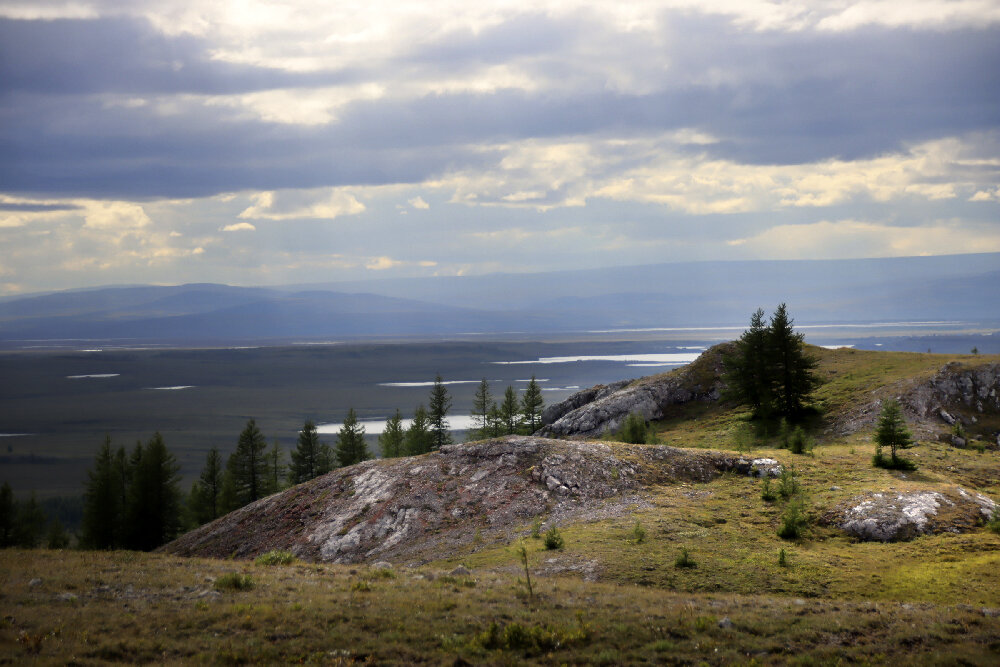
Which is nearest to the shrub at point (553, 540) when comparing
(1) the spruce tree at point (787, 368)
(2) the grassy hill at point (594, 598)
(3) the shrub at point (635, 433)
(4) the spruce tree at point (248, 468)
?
(2) the grassy hill at point (594, 598)

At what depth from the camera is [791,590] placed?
21281 millimetres

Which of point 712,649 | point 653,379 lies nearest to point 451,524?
point 712,649

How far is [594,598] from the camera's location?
19234mm

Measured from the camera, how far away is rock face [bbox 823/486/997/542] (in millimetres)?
26328

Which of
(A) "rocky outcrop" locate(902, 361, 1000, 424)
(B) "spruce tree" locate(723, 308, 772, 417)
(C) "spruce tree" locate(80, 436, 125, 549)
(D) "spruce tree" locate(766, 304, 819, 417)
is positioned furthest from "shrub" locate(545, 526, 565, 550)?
(C) "spruce tree" locate(80, 436, 125, 549)

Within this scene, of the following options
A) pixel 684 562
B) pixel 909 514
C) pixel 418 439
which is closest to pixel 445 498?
pixel 684 562

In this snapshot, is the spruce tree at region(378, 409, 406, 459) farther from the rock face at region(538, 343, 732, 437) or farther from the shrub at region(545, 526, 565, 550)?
the shrub at region(545, 526, 565, 550)

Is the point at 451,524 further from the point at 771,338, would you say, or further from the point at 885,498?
the point at 771,338

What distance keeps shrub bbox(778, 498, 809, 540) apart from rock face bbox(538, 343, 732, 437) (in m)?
39.2

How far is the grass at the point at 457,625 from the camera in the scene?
14.7 m

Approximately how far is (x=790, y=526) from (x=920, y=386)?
34486mm

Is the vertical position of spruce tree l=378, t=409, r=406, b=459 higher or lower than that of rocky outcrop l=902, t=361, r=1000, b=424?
lower

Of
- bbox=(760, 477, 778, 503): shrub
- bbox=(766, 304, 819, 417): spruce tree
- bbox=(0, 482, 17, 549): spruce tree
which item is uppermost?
bbox=(766, 304, 819, 417): spruce tree

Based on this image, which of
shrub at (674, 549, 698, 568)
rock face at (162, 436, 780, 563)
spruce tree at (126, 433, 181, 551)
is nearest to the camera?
shrub at (674, 549, 698, 568)
